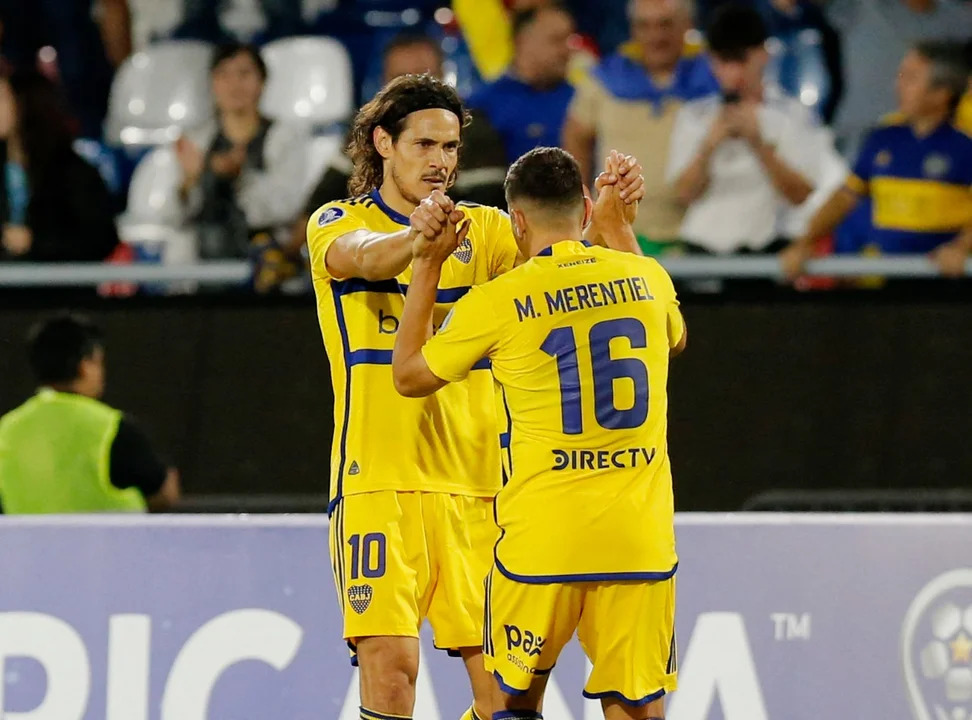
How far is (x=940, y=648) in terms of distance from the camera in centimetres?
529

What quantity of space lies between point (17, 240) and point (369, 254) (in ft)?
12.2

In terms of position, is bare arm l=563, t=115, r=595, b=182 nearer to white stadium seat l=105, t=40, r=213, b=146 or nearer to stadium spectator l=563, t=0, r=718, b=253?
stadium spectator l=563, t=0, r=718, b=253

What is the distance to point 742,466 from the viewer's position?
663 cm

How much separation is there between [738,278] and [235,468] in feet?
7.27

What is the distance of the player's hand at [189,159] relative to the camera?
7408 mm

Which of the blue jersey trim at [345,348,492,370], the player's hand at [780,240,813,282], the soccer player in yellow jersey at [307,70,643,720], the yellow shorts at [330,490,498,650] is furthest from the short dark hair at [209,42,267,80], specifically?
the yellow shorts at [330,490,498,650]

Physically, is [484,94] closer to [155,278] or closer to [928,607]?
[155,278]

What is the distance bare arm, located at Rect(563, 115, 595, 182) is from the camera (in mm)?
7090

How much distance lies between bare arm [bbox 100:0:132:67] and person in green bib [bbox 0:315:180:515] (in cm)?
276

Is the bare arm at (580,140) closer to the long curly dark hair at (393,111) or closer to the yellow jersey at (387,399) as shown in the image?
the long curly dark hair at (393,111)

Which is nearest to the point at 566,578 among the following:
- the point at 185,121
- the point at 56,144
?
the point at 56,144

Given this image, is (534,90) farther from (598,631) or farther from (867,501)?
(598,631)

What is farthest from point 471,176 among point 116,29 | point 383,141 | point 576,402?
point 116,29

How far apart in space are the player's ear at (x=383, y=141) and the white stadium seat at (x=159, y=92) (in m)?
4.23
